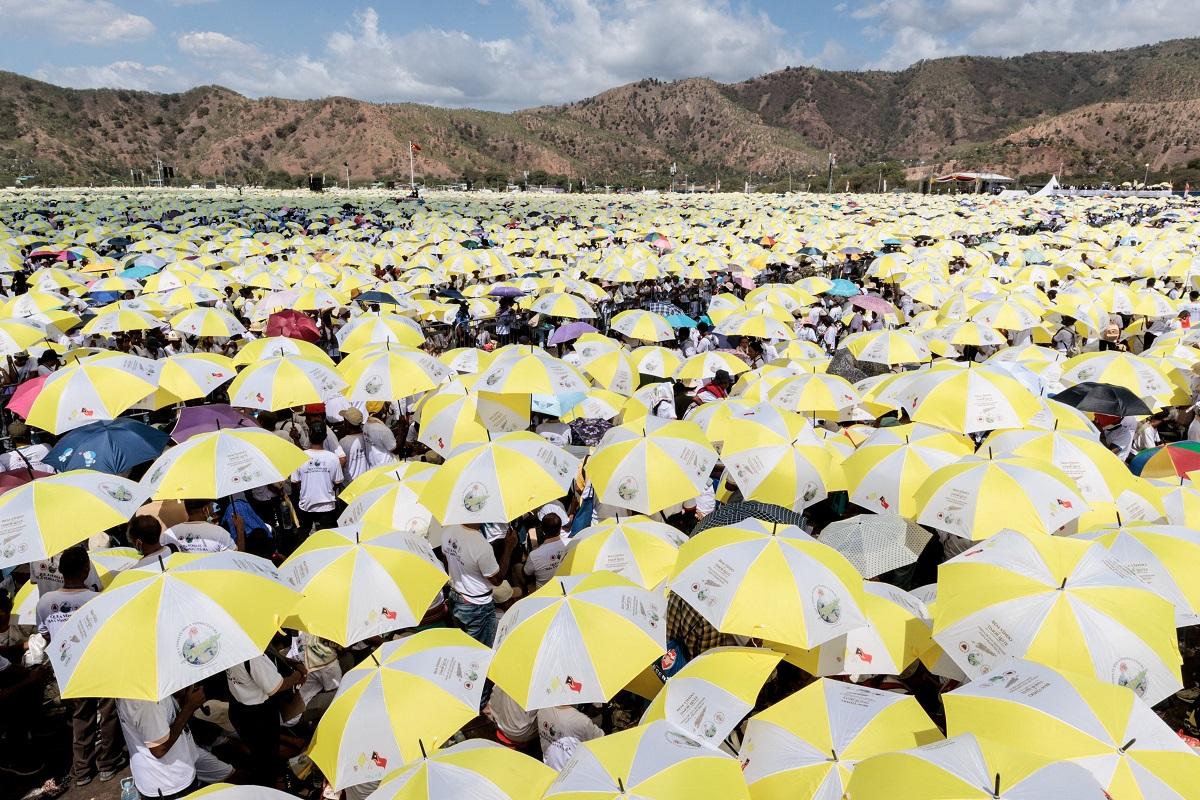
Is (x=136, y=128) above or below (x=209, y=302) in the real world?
above

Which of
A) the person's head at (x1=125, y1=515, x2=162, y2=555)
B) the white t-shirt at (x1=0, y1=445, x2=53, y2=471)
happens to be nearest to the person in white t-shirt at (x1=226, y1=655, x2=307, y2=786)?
the person's head at (x1=125, y1=515, x2=162, y2=555)

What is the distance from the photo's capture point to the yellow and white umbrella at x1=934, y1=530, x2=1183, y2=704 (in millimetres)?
3369

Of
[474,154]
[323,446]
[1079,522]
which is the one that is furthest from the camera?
[474,154]

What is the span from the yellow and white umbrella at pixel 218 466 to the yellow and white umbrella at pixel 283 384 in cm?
130

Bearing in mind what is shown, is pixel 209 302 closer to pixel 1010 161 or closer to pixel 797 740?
pixel 797 740

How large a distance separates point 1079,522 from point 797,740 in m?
3.32

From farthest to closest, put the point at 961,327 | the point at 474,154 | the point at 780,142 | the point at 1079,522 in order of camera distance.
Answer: the point at 780,142 < the point at 474,154 < the point at 961,327 < the point at 1079,522

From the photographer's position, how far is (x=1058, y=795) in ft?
7.34

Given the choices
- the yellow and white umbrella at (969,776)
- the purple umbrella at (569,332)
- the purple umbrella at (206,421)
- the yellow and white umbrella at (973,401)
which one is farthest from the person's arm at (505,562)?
the purple umbrella at (569,332)

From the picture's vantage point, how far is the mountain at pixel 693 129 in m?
94.9

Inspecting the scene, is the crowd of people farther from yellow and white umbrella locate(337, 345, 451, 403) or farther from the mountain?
the mountain

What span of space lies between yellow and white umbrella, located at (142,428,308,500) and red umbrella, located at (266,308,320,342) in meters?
5.74

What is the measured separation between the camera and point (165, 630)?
3418 mm

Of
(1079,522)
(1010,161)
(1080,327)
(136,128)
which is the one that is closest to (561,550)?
(1079,522)
